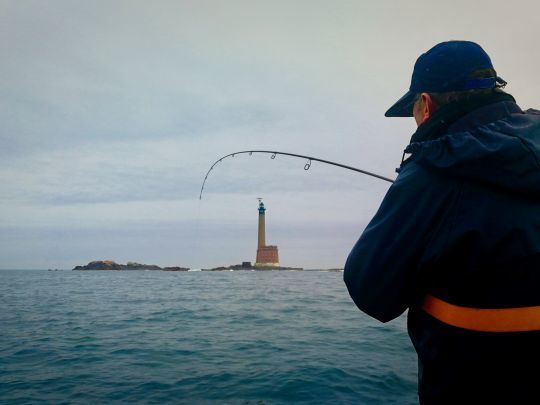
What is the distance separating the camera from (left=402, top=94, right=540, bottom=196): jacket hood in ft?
5.00

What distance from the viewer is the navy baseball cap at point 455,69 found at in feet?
6.29

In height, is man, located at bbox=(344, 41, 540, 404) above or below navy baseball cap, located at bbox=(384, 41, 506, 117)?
below

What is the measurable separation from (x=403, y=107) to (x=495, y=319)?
4.74ft

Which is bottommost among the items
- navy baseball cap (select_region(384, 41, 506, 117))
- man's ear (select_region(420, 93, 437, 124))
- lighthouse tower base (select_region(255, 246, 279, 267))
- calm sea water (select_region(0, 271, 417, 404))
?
calm sea water (select_region(0, 271, 417, 404))

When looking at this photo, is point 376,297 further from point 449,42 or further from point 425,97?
point 449,42

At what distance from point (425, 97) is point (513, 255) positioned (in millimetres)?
968

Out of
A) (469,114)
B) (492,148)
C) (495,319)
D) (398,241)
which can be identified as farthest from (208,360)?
(492,148)

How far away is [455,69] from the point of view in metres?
1.94

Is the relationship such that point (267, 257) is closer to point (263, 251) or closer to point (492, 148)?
point (263, 251)

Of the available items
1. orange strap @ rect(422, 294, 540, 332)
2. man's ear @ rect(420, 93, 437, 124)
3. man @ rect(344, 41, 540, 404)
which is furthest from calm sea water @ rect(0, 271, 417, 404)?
man's ear @ rect(420, 93, 437, 124)

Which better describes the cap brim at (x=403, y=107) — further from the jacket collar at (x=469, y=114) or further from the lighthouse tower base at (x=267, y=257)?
the lighthouse tower base at (x=267, y=257)

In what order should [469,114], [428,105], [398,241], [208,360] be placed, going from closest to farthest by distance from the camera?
1. [398,241]
2. [469,114]
3. [428,105]
4. [208,360]

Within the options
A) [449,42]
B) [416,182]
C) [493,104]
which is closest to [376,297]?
[416,182]

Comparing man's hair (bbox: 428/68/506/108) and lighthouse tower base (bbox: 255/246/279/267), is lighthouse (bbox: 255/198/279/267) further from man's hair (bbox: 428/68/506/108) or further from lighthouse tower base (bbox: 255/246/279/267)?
man's hair (bbox: 428/68/506/108)
